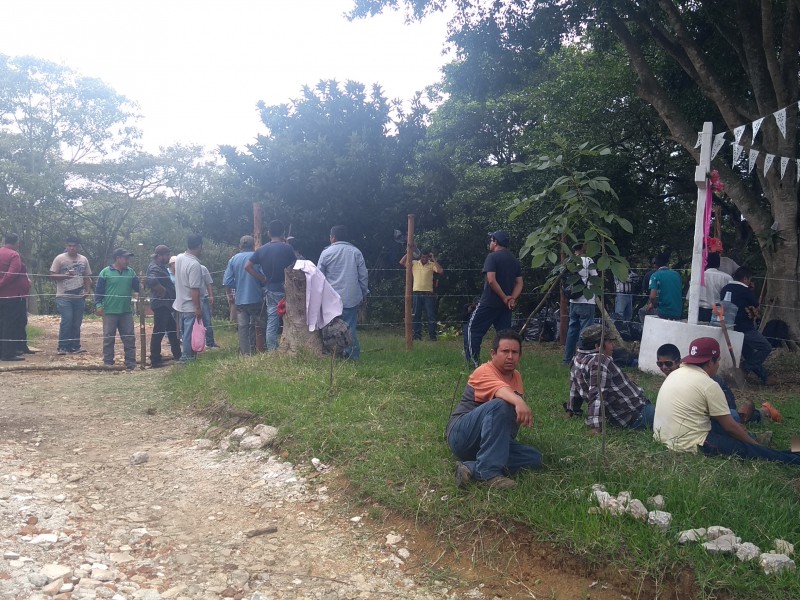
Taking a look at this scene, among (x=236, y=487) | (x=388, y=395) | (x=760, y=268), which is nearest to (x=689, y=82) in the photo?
(x=760, y=268)

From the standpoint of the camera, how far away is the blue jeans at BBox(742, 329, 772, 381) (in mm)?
8070

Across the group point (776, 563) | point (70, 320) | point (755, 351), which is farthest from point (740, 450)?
point (70, 320)

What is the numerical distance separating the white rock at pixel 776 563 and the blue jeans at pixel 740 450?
→ 1.56 metres

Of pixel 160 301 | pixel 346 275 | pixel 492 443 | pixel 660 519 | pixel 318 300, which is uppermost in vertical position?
pixel 346 275

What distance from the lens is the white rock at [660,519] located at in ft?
11.7

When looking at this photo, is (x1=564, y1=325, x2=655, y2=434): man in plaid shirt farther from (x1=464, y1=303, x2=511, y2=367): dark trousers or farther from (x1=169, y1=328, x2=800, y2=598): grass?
(x1=464, y1=303, x2=511, y2=367): dark trousers

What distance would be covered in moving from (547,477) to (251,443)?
8.24 ft

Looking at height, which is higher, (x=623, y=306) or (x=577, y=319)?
(x=623, y=306)

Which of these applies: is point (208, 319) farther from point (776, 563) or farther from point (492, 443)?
point (776, 563)

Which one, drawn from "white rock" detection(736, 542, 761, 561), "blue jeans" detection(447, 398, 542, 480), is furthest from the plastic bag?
"white rock" detection(736, 542, 761, 561)

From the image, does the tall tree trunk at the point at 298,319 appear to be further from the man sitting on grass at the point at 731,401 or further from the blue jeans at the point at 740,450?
the blue jeans at the point at 740,450

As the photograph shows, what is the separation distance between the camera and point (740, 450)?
4.80m

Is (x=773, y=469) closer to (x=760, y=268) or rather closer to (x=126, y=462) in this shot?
(x=126, y=462)

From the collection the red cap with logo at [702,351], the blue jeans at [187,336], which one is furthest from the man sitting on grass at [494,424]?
the blue jeans at [187,336]
